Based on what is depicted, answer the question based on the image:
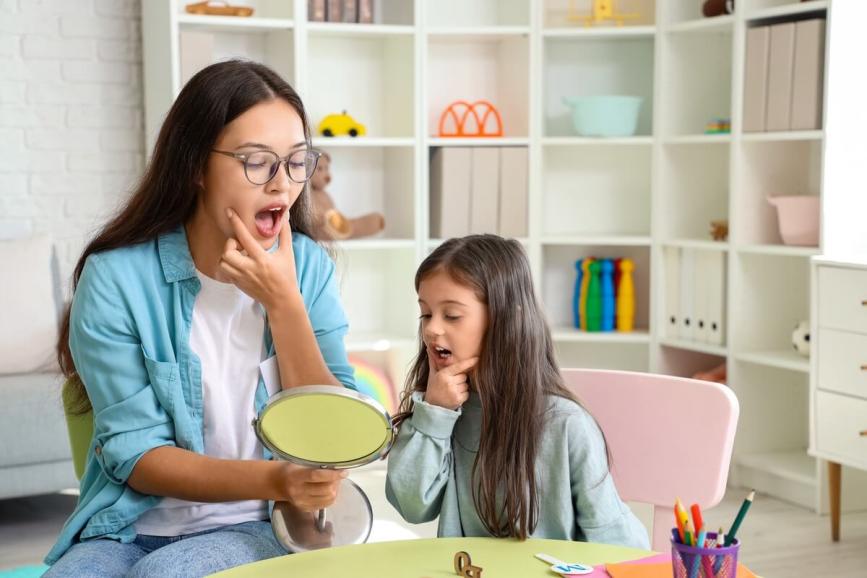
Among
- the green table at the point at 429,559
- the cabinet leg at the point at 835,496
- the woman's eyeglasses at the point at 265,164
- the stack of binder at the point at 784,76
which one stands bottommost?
the cabinet leg at the point at 835,496

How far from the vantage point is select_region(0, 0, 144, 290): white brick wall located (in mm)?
3889

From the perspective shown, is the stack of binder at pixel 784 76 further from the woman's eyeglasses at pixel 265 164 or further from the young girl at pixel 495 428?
the woman's eyeglasses at pixel 265 164

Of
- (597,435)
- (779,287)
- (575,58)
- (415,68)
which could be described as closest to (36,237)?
(415,68)

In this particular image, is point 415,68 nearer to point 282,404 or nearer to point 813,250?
point 813,250

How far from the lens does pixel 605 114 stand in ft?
12.9

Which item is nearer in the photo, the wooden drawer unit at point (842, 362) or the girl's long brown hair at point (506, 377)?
the girl's long brown hair at point (506, 377)

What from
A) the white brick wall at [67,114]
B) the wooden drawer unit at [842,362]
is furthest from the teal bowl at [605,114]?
the white brick wall at [67,114]

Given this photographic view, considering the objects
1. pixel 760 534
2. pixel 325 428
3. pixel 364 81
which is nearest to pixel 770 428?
pixel 760 534

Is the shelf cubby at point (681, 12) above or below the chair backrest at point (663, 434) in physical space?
above

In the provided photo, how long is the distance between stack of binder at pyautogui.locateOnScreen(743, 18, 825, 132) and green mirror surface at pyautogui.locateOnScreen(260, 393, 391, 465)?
2495mm

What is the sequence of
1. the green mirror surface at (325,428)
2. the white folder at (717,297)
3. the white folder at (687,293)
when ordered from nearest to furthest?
the green mirror surface at (325,428), the white folder at (717,297), the white folder at (687,293)

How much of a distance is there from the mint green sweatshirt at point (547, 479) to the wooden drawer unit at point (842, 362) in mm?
1774

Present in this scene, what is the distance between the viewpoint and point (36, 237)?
12.1 feet

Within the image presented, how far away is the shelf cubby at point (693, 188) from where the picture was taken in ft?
12.9
